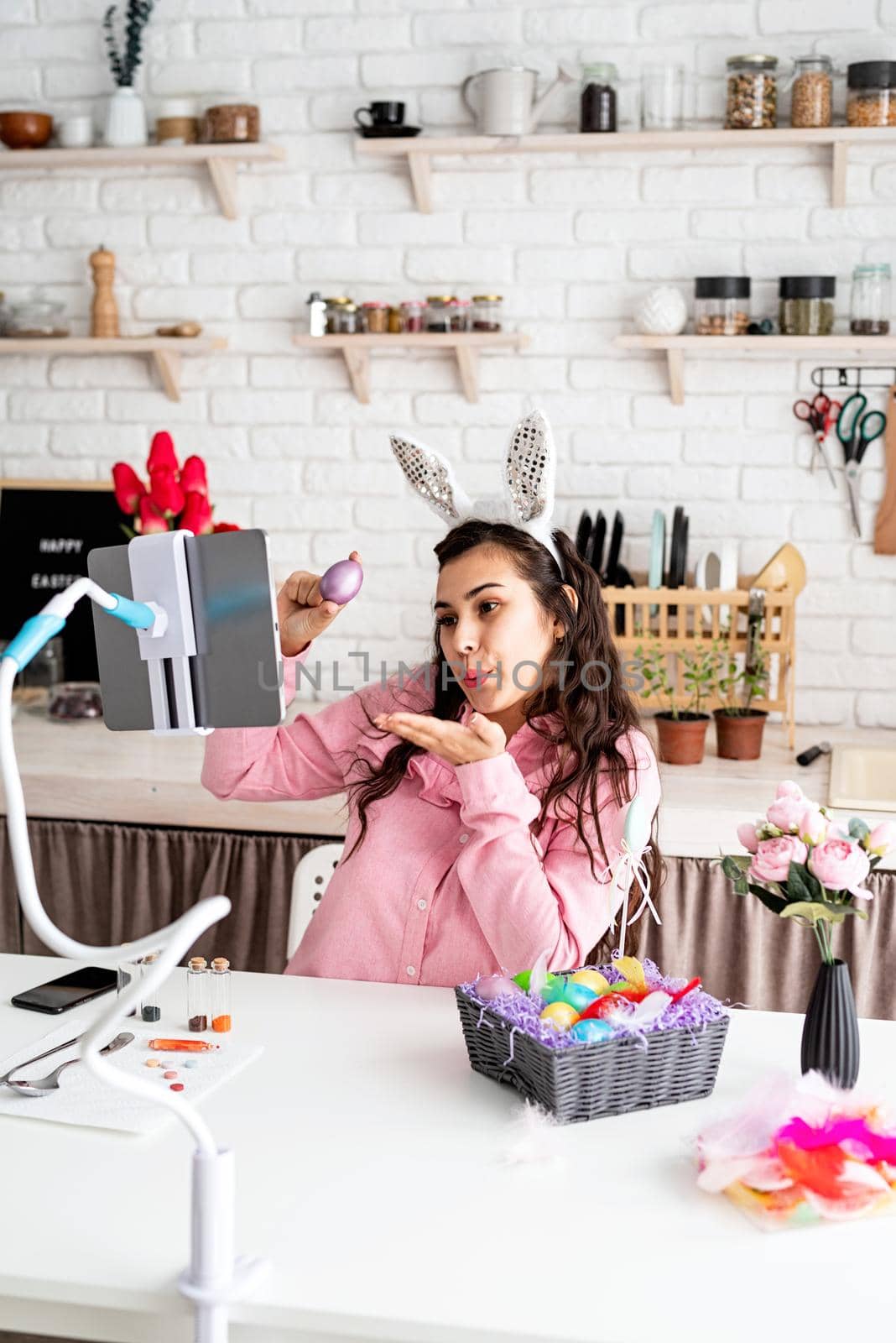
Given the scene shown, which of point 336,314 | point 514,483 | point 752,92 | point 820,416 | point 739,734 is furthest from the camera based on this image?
point 336,314

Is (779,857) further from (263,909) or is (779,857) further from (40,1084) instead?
(263,909)

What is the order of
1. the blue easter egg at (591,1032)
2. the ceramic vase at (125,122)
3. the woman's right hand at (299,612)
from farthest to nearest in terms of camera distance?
1. the ceramic vase at (125,122)
2. the woman's right hand at (299,612)
3. the blue easter egg at (591,1032)

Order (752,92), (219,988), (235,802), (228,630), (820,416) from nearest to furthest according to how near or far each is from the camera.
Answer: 1. (228,630)
2. (219,988)
3. (235,802)
4. (752,92)
5. (820,416)

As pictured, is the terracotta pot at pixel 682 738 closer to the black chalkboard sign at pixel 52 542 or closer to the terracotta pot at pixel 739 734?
the terracotta pot at pixel 739 734

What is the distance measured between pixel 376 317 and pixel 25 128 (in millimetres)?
904

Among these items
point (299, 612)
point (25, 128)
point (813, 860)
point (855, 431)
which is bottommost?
point (813, 860)

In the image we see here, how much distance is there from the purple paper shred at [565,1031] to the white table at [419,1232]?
8 cm

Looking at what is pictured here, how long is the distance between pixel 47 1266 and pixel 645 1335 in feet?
1.46

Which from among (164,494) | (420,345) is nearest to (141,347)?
(164,494)

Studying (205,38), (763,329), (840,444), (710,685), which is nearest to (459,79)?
(205,38)

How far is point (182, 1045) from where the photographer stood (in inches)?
58.4

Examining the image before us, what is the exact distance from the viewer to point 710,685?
282cm

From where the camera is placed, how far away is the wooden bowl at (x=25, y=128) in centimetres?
313

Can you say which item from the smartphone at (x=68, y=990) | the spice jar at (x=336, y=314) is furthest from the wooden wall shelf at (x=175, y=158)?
the smartphone at (x=68, y=990)
